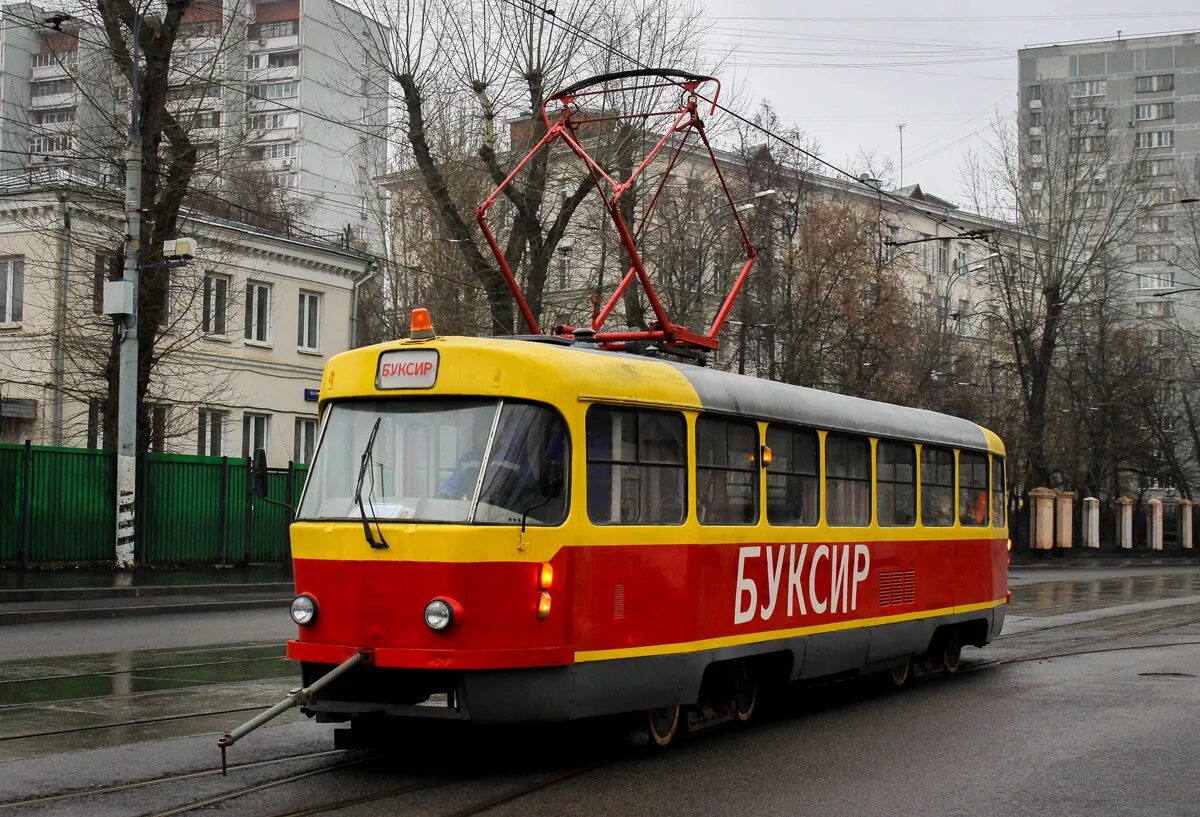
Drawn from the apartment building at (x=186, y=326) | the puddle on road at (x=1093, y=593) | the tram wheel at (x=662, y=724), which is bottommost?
the puddle on road at (x=1093, y=593)

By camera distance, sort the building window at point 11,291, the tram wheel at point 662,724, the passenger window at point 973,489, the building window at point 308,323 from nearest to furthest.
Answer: the tram wheel at point 662,724
the passenger window at point 973,489
the building window at point 11,291
the building window at point 308,323

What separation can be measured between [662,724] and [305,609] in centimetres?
252

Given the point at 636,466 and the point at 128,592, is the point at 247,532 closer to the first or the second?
the point at 128,592

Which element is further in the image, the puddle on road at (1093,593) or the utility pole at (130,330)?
the puddle on road at (1093,593)

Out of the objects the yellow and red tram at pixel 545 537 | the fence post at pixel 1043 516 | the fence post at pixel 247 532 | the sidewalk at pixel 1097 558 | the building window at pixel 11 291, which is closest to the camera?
the yellow and red tram at pixel 545 537

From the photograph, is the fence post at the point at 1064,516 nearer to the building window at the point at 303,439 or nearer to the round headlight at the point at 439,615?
the building window at the point at 303,439

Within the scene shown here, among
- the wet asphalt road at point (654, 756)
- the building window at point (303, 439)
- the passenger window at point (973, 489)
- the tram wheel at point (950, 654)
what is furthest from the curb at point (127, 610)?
the building window at point (303, 439)

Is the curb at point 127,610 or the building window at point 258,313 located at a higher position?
the building window at point 258,313

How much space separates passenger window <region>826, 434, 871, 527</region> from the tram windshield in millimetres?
3698

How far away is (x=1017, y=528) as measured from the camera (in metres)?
55.2

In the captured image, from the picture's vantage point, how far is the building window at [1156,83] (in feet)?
330

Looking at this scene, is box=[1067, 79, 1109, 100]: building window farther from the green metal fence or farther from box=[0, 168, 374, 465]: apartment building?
the green metal fence

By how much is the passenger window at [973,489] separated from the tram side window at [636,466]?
19.0ft

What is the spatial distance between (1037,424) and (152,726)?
45.8 metres
